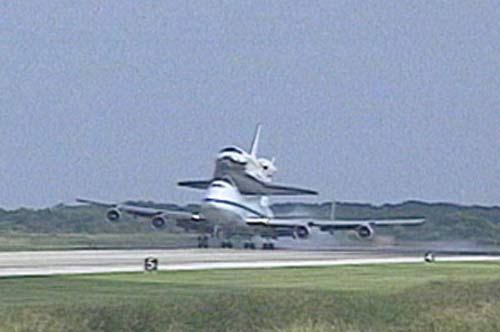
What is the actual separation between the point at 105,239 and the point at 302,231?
15769mm

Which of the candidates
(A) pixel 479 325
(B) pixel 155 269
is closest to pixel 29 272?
(B) pixel 155 269

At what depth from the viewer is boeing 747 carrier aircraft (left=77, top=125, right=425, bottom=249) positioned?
349 ft

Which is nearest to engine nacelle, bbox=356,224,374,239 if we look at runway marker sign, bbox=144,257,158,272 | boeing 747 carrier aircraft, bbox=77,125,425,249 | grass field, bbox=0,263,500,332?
boeing 747 carrier aircraft, bbox=77,125,425,249

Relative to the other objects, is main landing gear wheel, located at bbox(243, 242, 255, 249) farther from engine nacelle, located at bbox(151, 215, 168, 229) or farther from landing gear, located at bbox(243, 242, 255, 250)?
engine nacelle, located at bbox(151, 215, 168, 229)

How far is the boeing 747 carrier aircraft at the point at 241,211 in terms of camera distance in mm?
106500

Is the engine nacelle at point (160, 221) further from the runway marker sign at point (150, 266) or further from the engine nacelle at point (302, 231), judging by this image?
the runway marker sign at point (150, 266)

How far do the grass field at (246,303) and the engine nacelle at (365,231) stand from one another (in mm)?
52223

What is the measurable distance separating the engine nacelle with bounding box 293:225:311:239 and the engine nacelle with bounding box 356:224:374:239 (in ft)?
12.3

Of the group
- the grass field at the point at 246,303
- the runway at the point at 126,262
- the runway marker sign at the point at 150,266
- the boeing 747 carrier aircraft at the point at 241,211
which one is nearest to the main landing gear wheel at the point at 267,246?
the boeing 747 carrier aircraft at the point at 241,211

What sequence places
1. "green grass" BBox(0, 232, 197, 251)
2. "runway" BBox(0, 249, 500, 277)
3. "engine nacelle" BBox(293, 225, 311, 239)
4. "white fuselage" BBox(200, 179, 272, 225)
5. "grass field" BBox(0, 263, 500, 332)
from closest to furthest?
"grass field" BBox(0, 263, 500, 332), "runway" BBox(0, 249, 500, 277), "green grass" BBox(0, 232, 197, 251), "white fuselage" BBox(200, 179, 272, 225), "engine nacelle" BBox(293, 225, 311, 239)

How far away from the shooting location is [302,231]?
109188mm

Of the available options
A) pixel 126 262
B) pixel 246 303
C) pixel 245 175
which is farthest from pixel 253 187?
pixel 246 303

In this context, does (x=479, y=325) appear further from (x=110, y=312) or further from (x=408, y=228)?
(x=408, y=228)

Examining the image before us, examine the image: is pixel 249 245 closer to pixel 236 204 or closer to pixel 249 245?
pixel 249 245
